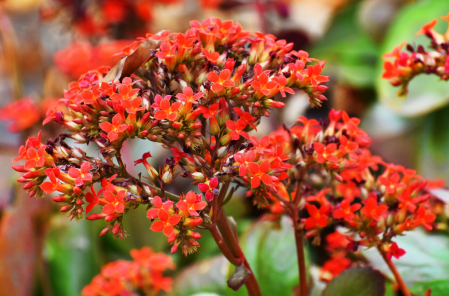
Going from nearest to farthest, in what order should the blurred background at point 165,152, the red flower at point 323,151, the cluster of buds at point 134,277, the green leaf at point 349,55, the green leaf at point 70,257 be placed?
the red flower at point 323,151 < the cluster of buds at point 134,277 < the blurred background at point 165,152 < the green leaf at point 70,257 < the green leaf at point 349,55

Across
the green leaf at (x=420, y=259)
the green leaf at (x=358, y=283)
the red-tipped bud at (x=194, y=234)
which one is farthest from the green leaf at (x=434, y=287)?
the red-tipped bud at (x=194, y=234)

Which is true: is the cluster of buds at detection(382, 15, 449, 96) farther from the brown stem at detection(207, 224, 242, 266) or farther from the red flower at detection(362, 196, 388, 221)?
the brown stem at detection(207, 224, 242, 266)

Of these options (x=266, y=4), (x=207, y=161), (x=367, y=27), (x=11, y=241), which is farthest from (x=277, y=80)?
(x=266, y=4)

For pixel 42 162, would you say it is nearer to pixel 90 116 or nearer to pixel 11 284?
pixel 90 116

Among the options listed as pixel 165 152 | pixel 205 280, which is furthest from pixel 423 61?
pixel 165 152

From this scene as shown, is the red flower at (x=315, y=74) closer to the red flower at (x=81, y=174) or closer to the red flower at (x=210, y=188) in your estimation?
the red flower at (x=210, y=188)

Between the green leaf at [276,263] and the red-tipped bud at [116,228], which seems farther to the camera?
the green leaf at [276,263]

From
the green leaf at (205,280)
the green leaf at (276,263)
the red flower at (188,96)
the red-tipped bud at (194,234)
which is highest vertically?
the red flower at (188,96)

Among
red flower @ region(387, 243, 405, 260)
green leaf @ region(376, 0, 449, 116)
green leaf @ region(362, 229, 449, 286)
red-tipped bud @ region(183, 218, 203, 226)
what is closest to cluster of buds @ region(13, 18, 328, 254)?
red-tipped bud @ region(183, 218, 203, 226)

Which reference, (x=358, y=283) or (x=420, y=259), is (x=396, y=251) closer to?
(x=358, y=283)
